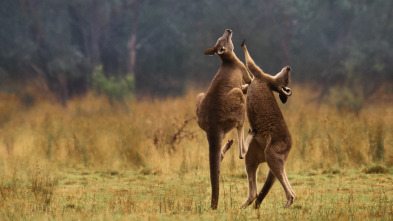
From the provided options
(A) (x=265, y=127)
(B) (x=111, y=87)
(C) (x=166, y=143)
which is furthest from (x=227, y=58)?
(B) (x=111, y=87)

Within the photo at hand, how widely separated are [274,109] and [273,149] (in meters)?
0.53

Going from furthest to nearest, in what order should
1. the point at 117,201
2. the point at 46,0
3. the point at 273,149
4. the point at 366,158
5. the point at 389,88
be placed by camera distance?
the point at 46,0
the point at 389,88
the point at 366,158
the point at 117,201
the point at 273,149

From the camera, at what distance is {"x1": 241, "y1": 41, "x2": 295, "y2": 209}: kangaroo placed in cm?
732

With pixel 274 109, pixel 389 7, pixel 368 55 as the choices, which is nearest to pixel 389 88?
pixel 368 55

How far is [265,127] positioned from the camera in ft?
24.3

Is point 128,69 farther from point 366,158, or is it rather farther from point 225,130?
point 225,130

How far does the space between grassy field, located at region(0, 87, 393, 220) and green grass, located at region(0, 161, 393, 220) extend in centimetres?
2

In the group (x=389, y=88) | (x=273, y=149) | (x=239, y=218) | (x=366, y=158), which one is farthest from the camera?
(x=389, y=88)

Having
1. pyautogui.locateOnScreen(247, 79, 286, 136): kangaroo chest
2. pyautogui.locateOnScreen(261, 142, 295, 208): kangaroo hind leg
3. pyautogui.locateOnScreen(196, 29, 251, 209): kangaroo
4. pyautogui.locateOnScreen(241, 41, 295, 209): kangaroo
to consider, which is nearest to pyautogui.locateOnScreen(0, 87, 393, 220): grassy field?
pyautogui.locateOnScreen(261, 142, 295, 208): kangaroo hind leg

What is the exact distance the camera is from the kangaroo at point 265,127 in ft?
24.0

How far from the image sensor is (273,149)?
7230mm

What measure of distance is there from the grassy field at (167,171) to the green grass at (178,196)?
0.05 ft

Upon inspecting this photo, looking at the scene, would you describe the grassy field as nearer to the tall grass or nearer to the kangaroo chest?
the tall grass

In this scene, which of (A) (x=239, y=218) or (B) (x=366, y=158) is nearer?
(A) (x=239, y=218)
